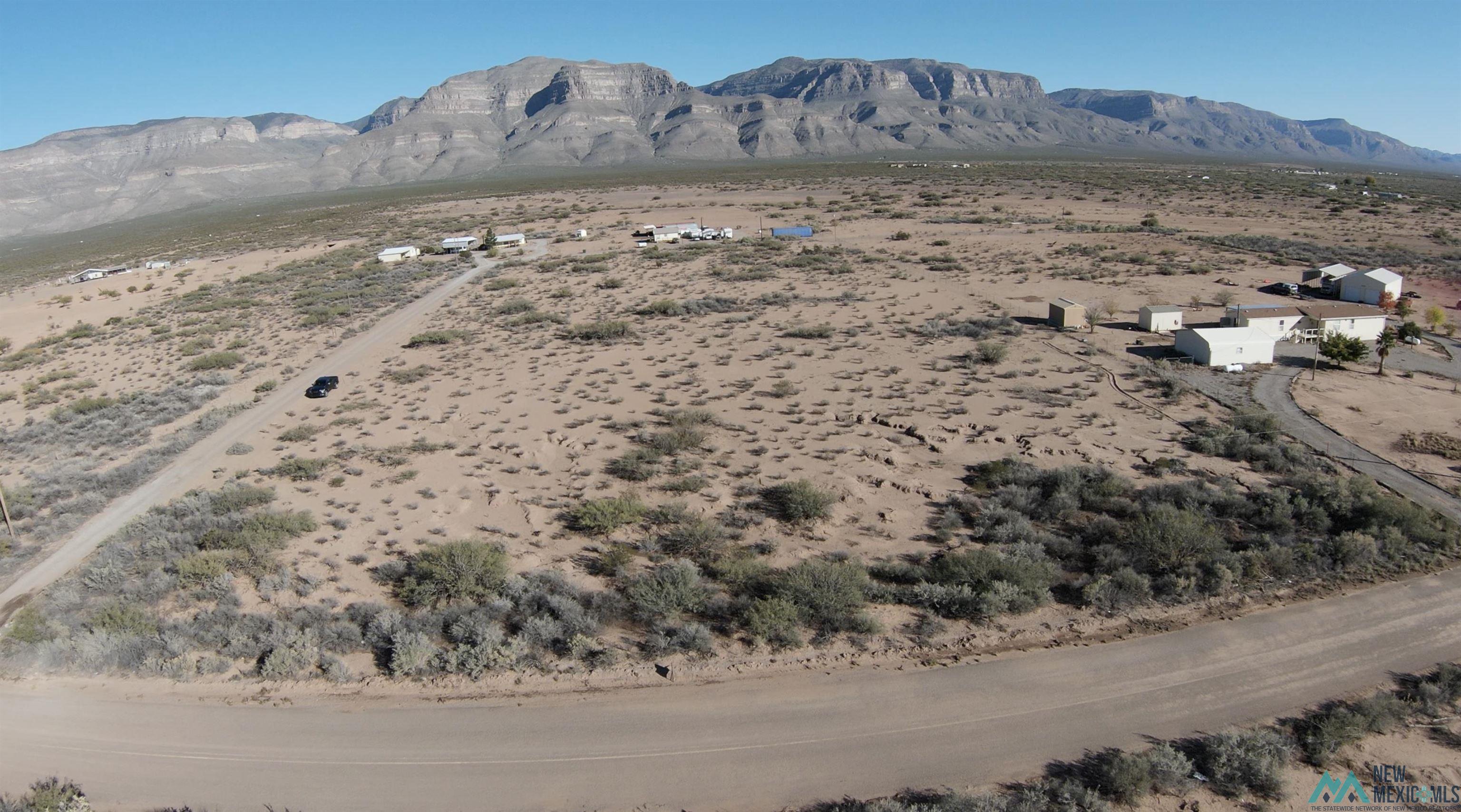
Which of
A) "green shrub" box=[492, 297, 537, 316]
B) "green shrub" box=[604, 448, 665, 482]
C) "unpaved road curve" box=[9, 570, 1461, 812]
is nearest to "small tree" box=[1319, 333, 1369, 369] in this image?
"unpaved road curve" box=[9, 570, 1461, 812]

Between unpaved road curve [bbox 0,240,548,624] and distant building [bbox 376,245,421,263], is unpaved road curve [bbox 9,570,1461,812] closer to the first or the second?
unpaved road curve [bbox 0,240,548,624]

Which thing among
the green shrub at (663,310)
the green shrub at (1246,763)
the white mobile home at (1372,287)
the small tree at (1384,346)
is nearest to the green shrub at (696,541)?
the green shrub at (1246,763)

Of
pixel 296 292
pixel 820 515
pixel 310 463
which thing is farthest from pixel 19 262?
pixel 820 515

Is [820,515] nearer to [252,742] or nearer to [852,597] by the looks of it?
[852,597]

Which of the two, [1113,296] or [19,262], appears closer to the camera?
[1113,296]

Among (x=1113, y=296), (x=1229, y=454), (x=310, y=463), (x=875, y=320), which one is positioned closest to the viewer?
(x=1229, y=454)

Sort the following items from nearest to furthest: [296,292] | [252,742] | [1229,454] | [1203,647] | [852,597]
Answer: [252,742], [1203,647], [852,597], [1229,454], [296,292]
